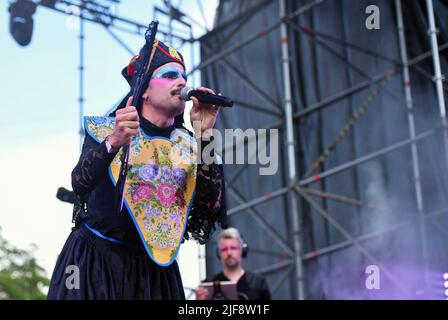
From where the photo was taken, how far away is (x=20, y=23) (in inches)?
355

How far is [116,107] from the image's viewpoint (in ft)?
11.6

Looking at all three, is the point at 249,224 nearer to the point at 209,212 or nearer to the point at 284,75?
the point at 284,75

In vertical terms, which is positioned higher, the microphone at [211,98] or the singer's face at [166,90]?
the singer's face at [166,90]

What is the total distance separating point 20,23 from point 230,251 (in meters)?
3.85

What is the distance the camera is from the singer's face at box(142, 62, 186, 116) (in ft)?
11.3

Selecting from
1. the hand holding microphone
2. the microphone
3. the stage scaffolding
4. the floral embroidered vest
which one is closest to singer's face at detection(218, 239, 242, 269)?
the stage scaffolding

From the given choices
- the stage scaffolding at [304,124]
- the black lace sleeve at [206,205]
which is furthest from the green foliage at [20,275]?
the black lace sleeve at [206,205]

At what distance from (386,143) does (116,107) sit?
5.41 metres

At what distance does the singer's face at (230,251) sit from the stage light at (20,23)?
363 centimetres

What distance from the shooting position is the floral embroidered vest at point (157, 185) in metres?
3.31

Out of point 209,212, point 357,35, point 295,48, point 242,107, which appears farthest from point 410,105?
point 209,212

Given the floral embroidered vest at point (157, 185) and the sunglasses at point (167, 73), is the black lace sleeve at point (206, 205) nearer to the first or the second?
the floral embroidered vest at point (157, 185)

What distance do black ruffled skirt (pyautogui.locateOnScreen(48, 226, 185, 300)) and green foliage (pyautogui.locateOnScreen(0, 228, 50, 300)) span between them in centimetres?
1683
